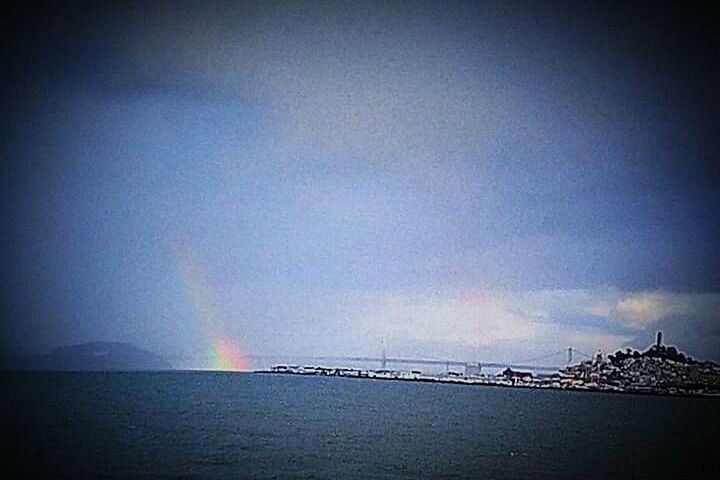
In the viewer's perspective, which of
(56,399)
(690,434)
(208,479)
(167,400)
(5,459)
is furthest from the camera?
(167,400)

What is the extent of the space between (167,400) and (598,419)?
139ft

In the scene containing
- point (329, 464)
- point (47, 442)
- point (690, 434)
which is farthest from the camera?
point (690, 434)

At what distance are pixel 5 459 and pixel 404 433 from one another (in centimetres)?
2785

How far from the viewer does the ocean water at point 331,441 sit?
35.3 m

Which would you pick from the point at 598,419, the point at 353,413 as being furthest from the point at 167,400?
the point at 598,419

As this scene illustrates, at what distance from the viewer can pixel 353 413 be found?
75.8m

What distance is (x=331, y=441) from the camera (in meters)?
48.1

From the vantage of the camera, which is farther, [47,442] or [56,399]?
[56,399]

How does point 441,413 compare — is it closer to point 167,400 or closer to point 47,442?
point 167,400

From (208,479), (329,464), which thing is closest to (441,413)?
(329,464)

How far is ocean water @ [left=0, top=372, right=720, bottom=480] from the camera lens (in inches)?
1390

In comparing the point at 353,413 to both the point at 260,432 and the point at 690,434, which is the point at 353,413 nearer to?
the point at 260,432

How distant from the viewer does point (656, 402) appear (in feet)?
351

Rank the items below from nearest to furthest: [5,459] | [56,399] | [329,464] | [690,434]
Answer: [5,459], [329,464], [690,434], [56,399]
